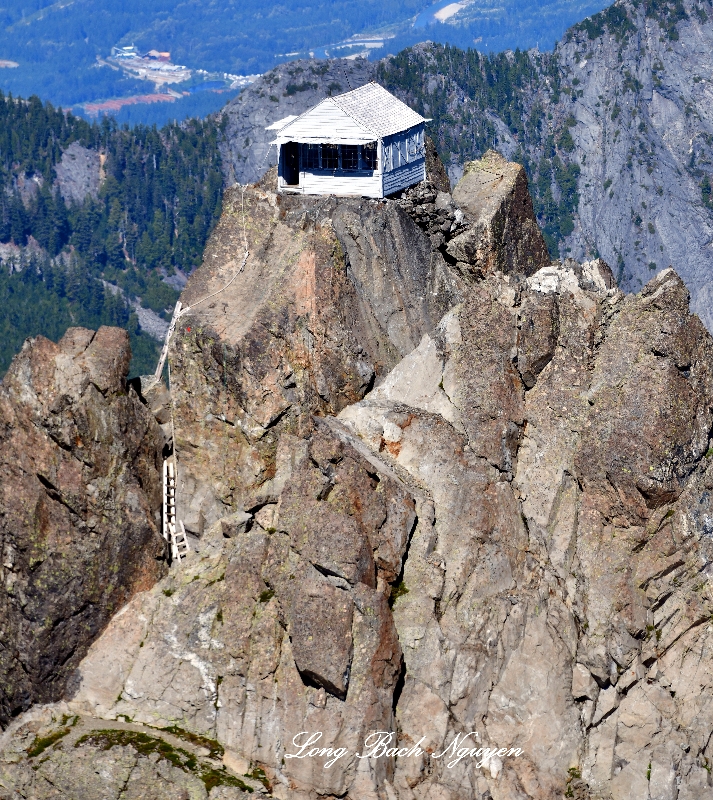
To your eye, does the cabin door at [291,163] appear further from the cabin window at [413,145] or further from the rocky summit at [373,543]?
the cabin window at [413,145]

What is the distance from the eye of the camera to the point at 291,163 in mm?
60156

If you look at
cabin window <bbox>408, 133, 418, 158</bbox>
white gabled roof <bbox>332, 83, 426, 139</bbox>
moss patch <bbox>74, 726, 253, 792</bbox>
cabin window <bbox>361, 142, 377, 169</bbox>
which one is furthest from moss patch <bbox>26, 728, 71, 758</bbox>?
cabin window <bbox>408, 133, 418, 158</bbox>

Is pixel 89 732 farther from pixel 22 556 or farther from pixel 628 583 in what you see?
pixel 628 583

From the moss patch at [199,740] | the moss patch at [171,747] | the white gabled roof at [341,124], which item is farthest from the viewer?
the white gabled roof at [341,124]

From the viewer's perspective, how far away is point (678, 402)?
1972 inches

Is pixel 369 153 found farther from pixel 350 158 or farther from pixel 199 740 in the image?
pixel 199 740

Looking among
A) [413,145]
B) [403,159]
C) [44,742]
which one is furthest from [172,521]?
[413,145]

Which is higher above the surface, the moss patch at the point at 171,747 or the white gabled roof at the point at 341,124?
the white gabled roof at the point at 341,124

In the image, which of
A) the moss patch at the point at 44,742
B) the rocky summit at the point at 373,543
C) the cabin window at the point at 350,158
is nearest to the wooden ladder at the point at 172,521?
the rocky summit at the point at 373,543

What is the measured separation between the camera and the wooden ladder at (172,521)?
51.0 meters

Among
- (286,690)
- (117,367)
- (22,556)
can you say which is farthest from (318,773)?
(117,367)

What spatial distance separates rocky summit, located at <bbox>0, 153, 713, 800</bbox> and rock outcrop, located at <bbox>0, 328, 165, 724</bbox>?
114 millimetres

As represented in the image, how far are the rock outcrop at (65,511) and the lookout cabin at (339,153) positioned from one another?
13.6m

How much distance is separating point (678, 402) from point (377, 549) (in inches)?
521
